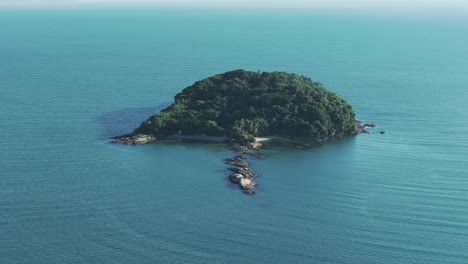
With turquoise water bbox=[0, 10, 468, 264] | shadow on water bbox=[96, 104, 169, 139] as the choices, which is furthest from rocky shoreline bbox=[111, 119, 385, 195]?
shadow on water bbox=[96, 104, 169, 139]

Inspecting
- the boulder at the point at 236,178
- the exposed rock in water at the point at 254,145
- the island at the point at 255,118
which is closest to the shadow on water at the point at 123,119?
the island at the point at 255,118

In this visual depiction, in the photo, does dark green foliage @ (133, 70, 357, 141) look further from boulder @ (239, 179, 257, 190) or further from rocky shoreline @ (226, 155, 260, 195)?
boulder @ (239, 179, 257, 190)

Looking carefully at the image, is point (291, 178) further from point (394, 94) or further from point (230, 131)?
point (394, 94)

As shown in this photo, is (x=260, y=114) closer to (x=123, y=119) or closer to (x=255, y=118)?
(x=255, y=118)

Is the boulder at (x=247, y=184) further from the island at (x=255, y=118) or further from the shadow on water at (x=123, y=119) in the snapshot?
the shadow on water at (x=123, y=119)

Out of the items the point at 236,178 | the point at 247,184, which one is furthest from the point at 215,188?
the point at 247,184

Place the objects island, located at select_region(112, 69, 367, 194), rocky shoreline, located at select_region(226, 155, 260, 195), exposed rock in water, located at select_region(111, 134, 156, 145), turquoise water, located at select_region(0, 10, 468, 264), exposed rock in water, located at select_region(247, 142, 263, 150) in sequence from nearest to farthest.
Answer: turquoise water, located at select_region(0, 10, 468, 264), rocky shoreline, located at select_region(226, 155, 260, 195), exposed rock in water, located at select_region(247, 142, 263, 150), exposed rock in water, located at select_region(111, 134, 156, 145), island, located at select_region(112, 69, 367, 194)

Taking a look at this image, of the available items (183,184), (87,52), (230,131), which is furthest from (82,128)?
(87,52)
